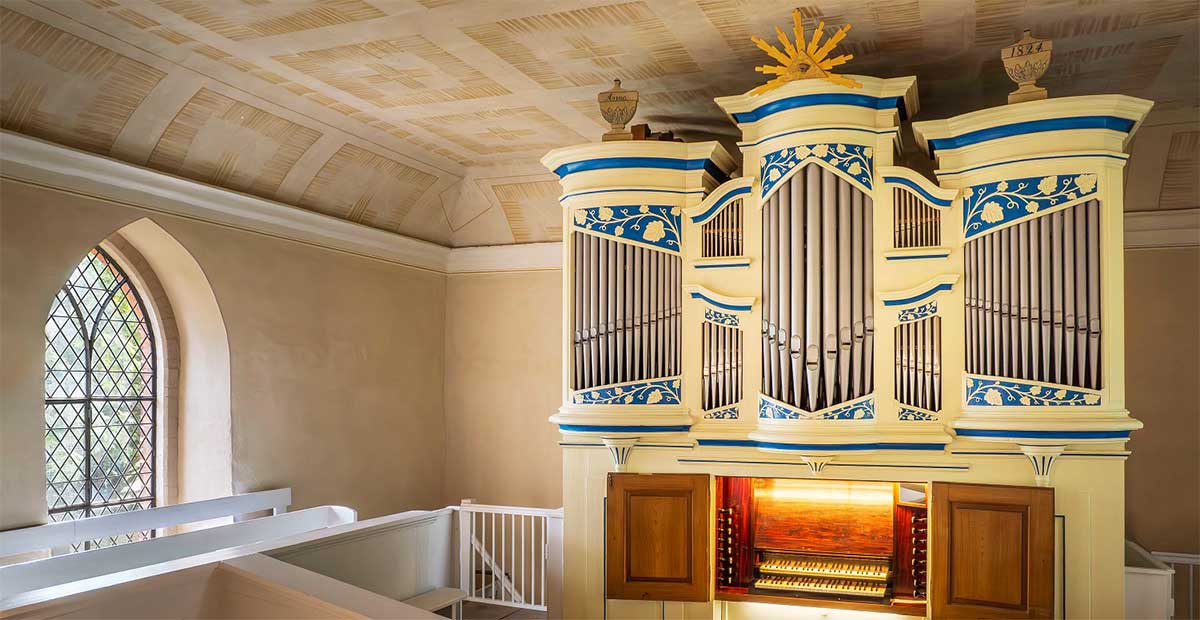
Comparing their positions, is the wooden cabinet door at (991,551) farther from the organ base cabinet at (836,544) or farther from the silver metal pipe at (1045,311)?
the silver metal pipe at (1045,311)

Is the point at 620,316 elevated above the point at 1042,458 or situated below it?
above

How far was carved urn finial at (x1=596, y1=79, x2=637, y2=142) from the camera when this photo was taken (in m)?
6.13

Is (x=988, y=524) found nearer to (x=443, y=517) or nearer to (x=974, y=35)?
(x=974, y=35)

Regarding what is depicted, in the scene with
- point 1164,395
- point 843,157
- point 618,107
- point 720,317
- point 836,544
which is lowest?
point 836,544

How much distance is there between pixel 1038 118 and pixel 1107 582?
2622 millimetres

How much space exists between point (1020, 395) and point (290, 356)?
5.45 m

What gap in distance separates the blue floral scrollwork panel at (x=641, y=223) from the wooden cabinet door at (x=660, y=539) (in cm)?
154

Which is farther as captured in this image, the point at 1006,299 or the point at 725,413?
the point at 725,413

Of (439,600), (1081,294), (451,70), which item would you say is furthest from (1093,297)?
(439,600)

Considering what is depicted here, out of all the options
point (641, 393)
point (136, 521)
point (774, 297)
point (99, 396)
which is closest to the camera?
point (774, 297)

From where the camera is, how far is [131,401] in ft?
22.6

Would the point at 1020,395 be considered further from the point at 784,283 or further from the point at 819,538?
the point at 819,538

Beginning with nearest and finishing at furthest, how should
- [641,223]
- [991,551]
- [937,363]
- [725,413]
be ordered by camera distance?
1. [991,551]
2. [937,363]
3. [725,413]
4. [641,223]

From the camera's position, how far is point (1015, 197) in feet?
17.4
